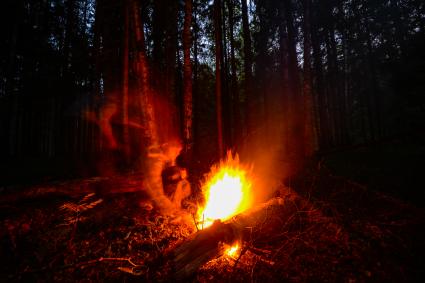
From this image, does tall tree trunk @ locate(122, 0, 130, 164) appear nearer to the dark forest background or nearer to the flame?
the dark forest background

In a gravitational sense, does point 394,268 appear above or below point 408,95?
below

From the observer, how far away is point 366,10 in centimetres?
2400

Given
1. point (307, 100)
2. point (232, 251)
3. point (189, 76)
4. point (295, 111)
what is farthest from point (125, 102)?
point (232, 251)

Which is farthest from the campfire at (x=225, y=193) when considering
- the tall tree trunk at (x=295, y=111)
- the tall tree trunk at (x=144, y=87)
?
the tall tree trunk at (x=295, y=111)

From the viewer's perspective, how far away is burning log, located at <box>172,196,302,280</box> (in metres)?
3.88

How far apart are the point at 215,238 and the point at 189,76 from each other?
6.22 meters

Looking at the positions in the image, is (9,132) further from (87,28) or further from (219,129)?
(87,28)

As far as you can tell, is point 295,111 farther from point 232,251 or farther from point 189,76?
point 232,251

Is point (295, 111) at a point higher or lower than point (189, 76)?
lower

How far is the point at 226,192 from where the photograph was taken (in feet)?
18.7

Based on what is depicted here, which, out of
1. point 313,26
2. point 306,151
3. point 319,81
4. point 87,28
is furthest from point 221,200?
point 87,28

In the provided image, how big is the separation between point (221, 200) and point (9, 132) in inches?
648

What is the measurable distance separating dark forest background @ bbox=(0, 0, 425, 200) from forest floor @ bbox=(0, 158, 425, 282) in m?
1.57

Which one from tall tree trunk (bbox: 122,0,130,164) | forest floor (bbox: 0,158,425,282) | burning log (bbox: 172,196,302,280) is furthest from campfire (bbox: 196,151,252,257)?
tall tree trunk (bbox: 122,0,130,164)
